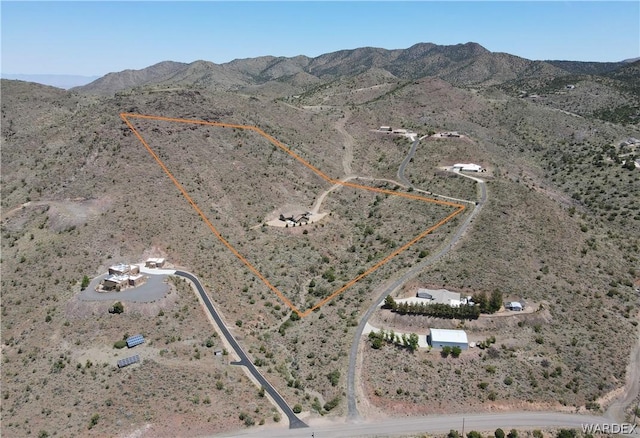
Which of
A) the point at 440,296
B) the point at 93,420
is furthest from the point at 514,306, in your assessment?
the point at 93,420

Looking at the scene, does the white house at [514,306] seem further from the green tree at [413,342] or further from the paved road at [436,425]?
the paved road at [436,425]

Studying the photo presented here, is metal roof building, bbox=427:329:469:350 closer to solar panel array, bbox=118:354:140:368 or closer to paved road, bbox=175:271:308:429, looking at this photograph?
paved road, bbox=175:271:308:429

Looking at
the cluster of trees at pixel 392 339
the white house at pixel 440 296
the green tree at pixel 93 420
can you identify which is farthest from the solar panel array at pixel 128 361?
the white house at pixel 440 296

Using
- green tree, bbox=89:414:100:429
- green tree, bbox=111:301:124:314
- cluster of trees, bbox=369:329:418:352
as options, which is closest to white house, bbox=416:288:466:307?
cluster of trees, bbox=369:329:418:352

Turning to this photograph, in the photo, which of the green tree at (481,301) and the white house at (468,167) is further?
the white house at (468,167)

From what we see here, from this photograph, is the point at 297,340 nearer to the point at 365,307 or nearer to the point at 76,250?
the point at 365,307

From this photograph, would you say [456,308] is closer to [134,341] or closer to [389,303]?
[389,303]
